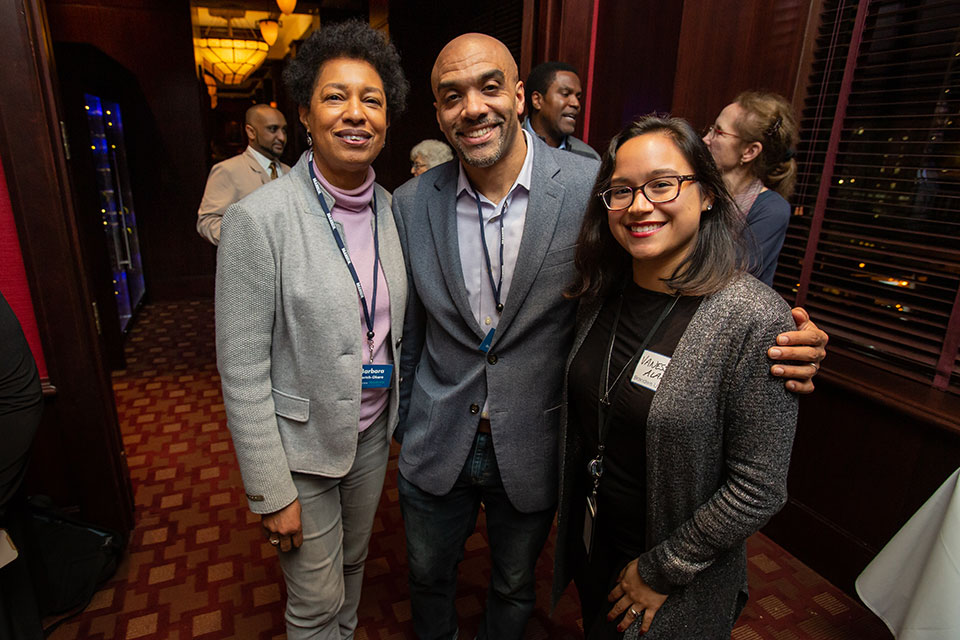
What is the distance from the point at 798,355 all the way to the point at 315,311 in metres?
1.02

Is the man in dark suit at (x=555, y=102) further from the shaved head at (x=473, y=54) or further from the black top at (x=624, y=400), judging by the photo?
the black top at (x=624, y=400)

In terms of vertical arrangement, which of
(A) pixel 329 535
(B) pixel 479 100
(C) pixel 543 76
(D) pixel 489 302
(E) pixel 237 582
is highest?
(C) pixel 543 76

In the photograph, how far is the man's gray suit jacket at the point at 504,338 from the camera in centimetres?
145

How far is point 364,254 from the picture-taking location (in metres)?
1.47

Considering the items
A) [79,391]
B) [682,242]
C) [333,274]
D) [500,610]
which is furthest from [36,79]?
[500,610]

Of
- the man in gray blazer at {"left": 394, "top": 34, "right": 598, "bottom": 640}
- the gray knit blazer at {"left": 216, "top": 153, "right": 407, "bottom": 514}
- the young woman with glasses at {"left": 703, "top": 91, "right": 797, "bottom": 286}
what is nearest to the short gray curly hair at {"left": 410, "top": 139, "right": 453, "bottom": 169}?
the young woman with glasses at {"left": 703, "top": 91, "right": 797, "bottom": 286}

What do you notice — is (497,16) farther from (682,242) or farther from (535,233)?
(682,242)

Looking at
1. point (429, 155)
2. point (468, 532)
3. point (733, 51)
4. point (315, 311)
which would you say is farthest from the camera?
point (429, 155)

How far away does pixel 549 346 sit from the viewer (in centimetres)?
149

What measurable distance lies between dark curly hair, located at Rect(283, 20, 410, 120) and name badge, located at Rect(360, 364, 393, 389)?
2.31 ft

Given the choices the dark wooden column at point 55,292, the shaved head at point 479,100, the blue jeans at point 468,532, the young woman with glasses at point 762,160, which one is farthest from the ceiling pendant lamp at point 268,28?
the blue jeans at point 468,532

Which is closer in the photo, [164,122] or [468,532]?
[468,532]

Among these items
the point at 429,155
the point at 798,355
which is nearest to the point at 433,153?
the point at 429,155

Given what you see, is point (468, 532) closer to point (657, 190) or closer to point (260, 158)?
point (657, 190)
